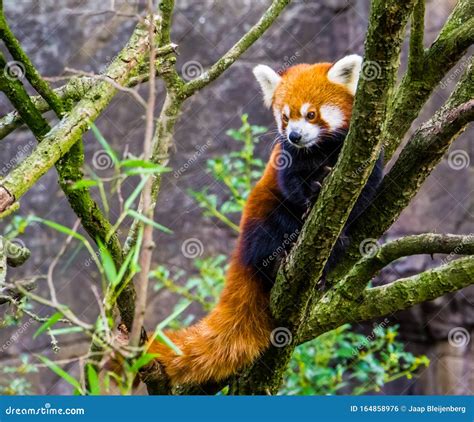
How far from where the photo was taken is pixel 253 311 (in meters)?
3.24

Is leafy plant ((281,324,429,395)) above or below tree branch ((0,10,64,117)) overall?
below

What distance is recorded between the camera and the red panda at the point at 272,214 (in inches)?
123

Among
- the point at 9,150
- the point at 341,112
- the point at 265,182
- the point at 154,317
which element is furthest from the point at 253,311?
the point at 9,150

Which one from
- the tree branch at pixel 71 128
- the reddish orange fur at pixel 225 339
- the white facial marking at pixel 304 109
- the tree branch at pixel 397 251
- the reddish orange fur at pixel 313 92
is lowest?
the reddish orange fur at pixel 225 339

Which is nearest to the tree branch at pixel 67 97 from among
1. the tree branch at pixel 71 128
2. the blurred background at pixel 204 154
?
the tree branch at pixel 71 128

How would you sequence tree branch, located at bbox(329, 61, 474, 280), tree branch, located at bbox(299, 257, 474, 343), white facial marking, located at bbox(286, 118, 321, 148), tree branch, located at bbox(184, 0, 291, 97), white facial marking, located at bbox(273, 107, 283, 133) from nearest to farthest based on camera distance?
tree branch, located at bbox(329, 61, 474, 280) < tree branch, located at bbox(299, 257, 474, 343) < tree branch, located at bbox(184, 0, 291, 97) < white facial marking, located at bbox(286, 118, 321, 148) < white facial marking, located at bbox(273, 107, 283, 133)

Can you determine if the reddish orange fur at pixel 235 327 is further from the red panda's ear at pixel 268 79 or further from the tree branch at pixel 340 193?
the red panda's ear at pixel 268 79

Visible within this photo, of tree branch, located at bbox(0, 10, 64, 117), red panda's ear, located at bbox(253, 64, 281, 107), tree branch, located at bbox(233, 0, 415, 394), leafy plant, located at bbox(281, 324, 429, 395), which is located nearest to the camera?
tree branch, located at bbox(233, 0, 415, 394)

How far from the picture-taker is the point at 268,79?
4180 millimetres

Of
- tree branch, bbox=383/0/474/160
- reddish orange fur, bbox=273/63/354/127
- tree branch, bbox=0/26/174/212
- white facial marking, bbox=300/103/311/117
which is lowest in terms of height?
tree branch, bbox=0/26/174/212

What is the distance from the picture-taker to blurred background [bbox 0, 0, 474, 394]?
627cm

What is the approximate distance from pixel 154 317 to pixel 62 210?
1.31 metres

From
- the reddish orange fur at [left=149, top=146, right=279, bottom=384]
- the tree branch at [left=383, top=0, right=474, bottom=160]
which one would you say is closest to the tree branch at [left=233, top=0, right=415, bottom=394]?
the reddish orange fur at [left=149, top=146, right=279, bottom=384]

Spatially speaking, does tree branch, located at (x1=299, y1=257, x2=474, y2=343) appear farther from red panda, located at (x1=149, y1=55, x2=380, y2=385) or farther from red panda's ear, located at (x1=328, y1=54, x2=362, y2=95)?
red panda's ear, located at (x1=328, y1=54, x2=362, y2=95)
